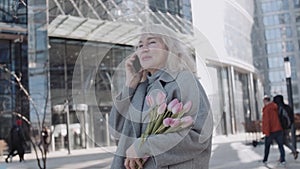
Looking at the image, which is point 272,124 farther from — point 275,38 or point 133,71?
point 275,38

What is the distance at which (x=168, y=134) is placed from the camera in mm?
986

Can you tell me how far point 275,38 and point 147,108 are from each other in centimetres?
2224

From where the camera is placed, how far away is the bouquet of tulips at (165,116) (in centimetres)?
99

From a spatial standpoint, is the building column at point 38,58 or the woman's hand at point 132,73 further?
the building column at point 38,58

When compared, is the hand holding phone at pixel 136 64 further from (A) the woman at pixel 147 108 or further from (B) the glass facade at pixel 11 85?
(B) the glass facade at pixel 11 85

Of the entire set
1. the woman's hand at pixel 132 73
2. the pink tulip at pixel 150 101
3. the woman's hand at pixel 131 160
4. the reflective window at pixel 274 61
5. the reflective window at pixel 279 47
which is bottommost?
the woman's hand at pixel 131 160

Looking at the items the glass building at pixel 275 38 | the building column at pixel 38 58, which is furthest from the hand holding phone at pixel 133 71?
the glass building at pixel 275 38

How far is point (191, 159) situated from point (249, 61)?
23.9 m

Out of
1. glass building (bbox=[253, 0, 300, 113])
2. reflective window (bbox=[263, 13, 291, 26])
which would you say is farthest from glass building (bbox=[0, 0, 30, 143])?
reflective window (bbox=[263, 13, 291, 26])

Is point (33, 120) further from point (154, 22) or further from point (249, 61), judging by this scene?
point (249, 61)

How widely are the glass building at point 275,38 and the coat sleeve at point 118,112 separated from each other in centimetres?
1429

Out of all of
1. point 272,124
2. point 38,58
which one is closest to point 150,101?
point 272,124

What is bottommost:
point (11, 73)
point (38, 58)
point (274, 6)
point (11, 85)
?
point (11, 85)

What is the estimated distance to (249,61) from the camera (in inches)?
953
